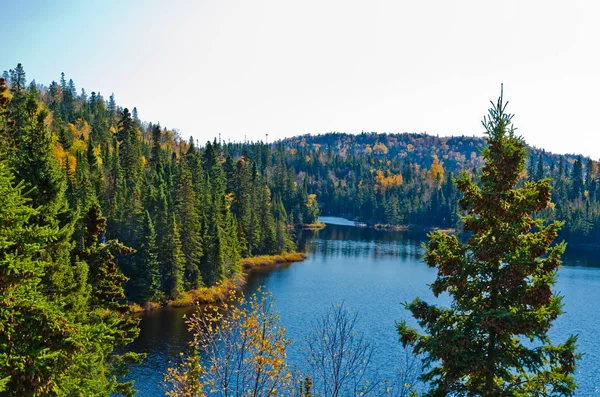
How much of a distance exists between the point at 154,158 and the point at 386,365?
269 ft

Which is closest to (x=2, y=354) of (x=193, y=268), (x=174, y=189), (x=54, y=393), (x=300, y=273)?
(x=54, y=393)

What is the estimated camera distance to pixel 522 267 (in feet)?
43.7

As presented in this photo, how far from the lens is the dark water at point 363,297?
46844mm

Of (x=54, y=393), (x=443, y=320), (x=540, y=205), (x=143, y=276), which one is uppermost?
(x=540, y=205)

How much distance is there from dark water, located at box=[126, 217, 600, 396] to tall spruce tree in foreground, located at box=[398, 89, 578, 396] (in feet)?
73.8

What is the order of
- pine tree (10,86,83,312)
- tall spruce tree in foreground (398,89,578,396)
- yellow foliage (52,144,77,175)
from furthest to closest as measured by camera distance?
1. yellow foliage (52,144,77,175)
2. pine tree (10,86,83,312)
3. tall spruce tree in foreground (398,89,578,396)

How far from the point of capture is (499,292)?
14.1 meters

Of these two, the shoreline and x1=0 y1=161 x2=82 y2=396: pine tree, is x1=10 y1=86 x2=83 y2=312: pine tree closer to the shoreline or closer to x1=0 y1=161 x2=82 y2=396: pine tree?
x1=0 y1=161 x2=82 y2=396: pine tree

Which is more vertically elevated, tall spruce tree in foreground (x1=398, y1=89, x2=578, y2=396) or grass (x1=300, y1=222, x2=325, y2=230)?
tall spruce tree in foreground (x1=398, y1=89, x2=578, y2=396)

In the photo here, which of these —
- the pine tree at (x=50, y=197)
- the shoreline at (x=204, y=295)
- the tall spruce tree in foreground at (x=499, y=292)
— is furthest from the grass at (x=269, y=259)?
the tall spruce tree in foreground at (x=499, y=292)

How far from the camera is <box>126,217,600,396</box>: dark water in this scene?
46844mm

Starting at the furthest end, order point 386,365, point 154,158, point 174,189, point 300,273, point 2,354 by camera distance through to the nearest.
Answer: point 154,158 → point 300,273 → point 174,189 → point 386,365 → point 2,354

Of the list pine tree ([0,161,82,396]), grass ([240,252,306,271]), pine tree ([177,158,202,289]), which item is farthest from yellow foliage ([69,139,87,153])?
pine tree ([0,161,82,396])

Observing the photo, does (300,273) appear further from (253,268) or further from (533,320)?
(533,320)
